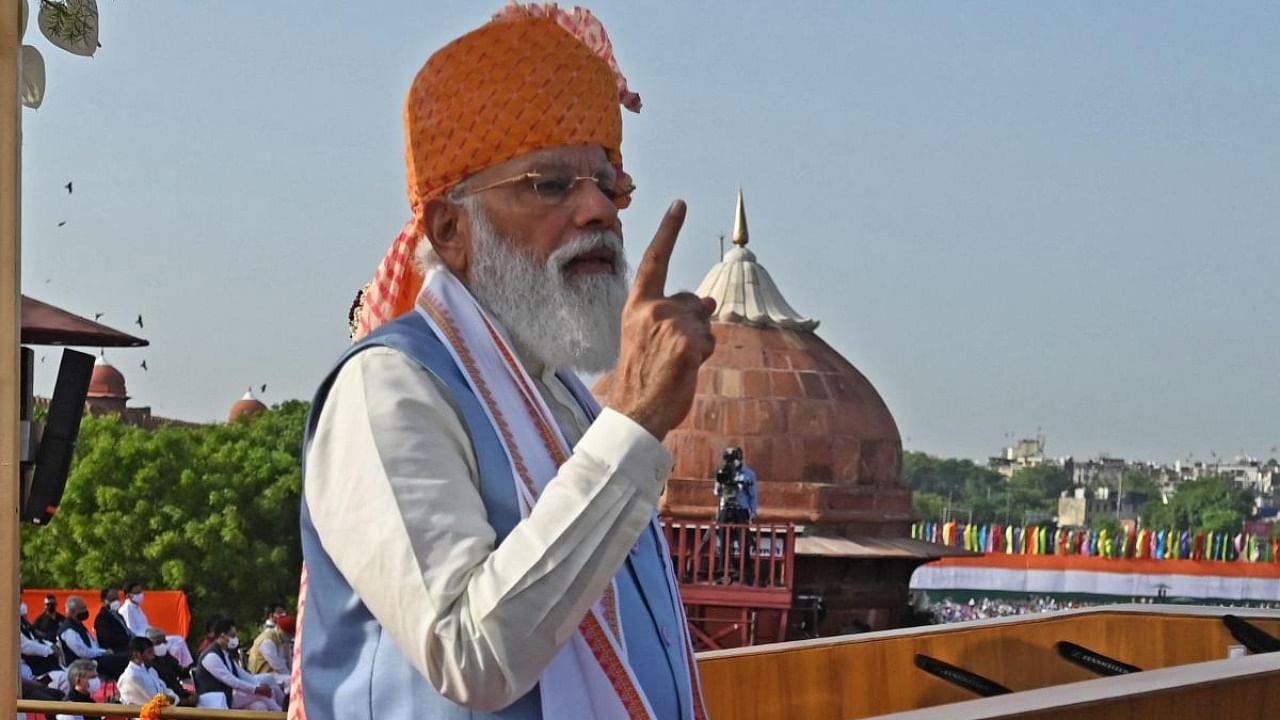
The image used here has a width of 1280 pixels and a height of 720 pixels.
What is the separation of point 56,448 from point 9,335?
139 centimetres

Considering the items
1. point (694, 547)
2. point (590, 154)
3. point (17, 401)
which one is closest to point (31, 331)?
point (17, 401)

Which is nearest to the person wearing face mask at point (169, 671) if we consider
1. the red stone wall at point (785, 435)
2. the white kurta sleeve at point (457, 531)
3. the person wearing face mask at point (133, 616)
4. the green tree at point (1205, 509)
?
the person wearing face mask at point (133, 616)

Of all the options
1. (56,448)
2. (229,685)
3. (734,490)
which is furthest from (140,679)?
(734,490)

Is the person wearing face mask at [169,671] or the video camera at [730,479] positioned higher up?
the video camera at [730,479]

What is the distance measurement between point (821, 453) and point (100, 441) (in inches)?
534

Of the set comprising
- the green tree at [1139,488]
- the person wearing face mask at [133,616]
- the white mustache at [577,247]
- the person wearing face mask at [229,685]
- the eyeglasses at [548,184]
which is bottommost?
the person wearing face mask at [229,685]

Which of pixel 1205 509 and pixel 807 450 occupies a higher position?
pixel 1205 509

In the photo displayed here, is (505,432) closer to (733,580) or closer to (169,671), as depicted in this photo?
(169,671)

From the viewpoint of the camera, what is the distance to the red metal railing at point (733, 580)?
24406 mm

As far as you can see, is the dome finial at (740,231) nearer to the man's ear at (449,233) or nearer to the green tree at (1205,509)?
the man's ear at (449,233)

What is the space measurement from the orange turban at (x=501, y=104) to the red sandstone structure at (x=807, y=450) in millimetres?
25820

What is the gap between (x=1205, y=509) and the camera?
4117 inches

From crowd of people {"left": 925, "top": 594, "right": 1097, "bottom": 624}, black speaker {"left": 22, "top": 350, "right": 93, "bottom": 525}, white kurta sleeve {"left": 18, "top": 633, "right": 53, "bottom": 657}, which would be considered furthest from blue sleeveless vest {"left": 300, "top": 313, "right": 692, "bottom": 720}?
crowd of people {"left": 925, "top": 594, "right": 1097, "bottom": 624}

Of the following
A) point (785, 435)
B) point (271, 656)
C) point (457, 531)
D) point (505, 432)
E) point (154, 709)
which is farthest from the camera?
point (785, 435)
